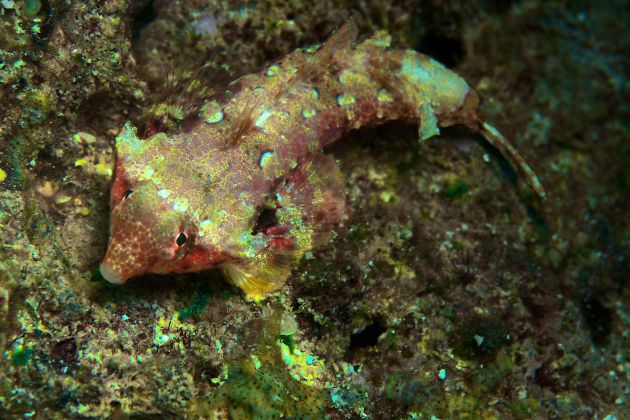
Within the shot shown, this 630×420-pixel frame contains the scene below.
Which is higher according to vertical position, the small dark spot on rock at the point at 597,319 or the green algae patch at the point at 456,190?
the green algae patch at the point at 456,190

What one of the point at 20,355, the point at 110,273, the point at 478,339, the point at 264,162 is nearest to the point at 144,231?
the point at 110,273

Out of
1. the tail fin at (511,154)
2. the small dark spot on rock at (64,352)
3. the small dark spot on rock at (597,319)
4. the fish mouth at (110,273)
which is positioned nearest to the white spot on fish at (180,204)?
the fish mouth at (110,273)

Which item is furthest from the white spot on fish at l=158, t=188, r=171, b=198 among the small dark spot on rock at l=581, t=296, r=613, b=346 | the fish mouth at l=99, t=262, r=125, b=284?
the small dark spot on rock at l=581, t=296, r=613, b=346

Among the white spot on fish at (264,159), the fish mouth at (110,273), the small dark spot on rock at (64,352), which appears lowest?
the small dark spot on rock at (64,352)

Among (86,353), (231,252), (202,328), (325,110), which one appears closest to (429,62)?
(325,110)

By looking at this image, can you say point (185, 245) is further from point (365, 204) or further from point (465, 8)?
point (465, 8)

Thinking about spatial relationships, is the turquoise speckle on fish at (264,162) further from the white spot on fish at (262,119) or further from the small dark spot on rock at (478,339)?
the small dark spot on rock at (478,339)
